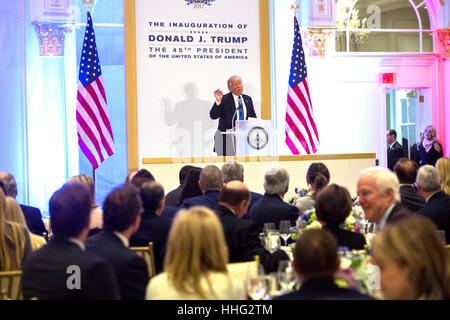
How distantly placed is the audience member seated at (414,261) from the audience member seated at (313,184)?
10.4 ft

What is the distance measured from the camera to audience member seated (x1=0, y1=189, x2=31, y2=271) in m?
4.35

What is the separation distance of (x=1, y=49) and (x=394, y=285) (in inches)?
425

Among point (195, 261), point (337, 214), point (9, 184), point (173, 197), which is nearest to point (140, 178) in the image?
point (173, 197)

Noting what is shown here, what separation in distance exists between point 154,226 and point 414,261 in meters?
2.82

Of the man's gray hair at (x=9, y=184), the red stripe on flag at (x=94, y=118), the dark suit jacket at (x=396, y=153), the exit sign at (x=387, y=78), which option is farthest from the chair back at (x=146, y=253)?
the exit sign at (x=387, y=78)

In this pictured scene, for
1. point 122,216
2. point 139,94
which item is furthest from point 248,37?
point 122,216

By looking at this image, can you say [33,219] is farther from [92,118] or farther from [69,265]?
[92,118]

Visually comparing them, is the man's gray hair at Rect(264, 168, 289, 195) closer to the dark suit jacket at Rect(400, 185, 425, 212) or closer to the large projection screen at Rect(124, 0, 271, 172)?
the dark suit jacket at Rect(400, 185, 425, 212)

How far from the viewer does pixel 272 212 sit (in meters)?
6.23

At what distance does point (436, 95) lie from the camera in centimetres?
1558

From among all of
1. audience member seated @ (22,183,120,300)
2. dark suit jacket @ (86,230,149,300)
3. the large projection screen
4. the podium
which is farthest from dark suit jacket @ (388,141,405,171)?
audience member seated @ (22,183,120,300)

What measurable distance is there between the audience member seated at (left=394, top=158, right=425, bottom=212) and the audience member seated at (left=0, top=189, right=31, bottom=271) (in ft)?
12.5

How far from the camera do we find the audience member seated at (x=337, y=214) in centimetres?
460
